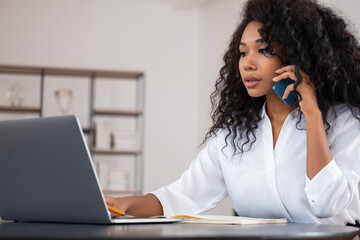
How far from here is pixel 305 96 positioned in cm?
141

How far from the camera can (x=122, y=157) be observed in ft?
19.2

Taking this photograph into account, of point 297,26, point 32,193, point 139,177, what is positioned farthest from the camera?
point 139,177

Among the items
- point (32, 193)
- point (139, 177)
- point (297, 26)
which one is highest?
point (297, 26)

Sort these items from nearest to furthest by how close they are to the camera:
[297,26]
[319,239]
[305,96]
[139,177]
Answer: [319,239] < [305,96] < [297,26] < [139,177]

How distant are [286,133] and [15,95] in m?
4.23

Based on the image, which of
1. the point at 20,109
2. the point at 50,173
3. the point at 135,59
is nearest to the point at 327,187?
the point at 50,173

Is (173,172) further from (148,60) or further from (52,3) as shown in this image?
(52,3)

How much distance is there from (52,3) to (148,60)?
121 cm

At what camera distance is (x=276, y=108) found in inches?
64.2

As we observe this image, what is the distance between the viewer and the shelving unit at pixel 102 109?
210 inches

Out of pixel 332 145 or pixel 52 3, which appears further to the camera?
pixel 52 3

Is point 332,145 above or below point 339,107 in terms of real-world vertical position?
below

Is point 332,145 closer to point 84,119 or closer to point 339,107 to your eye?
point 339,107

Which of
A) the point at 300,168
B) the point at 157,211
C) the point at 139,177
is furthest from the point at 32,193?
the point at 139,177
